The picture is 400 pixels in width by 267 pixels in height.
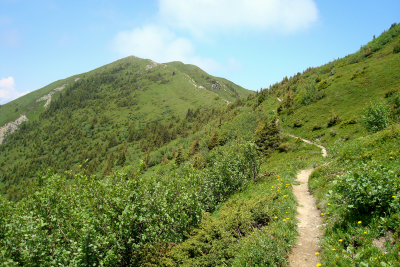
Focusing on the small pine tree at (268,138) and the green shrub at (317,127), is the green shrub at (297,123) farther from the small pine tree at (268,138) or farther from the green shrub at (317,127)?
the small pine tree at (268,138)

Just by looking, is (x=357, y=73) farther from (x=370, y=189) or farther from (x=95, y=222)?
(x=95, y=222)

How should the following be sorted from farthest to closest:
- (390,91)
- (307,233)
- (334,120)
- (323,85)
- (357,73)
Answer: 1. (323,85)
2. (357,73)
3. (334,120)
4. (390,91)
5. (307,233)

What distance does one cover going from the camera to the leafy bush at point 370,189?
18.6 ft

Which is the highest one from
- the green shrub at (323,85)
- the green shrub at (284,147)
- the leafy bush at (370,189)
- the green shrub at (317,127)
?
the green shrub at (323,85)

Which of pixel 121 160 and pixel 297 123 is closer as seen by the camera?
pixel 297 123

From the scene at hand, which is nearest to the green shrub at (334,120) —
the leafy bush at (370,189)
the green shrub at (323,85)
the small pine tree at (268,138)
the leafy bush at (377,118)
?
the small pine tree at (268,138)

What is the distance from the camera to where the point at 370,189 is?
5.82 meters

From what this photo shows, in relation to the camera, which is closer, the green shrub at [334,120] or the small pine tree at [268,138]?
the green shrub at [334,120]

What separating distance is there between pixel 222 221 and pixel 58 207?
748 centimetres

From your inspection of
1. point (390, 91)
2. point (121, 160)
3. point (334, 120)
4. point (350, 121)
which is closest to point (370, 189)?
point (350, 121)

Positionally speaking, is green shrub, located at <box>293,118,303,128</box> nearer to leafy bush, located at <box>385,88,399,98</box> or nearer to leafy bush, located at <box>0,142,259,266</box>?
leafy bush, located at <box>385,88,399,98</box>

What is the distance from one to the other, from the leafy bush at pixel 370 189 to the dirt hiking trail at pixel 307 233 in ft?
6.06

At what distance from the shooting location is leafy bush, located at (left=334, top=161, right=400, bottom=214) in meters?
5.68

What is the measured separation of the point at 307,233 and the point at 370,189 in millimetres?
Answer: 3096
